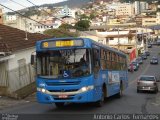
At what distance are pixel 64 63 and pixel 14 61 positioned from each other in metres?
15.1

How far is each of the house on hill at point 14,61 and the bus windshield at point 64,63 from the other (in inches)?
386

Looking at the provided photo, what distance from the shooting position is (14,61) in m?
32.8

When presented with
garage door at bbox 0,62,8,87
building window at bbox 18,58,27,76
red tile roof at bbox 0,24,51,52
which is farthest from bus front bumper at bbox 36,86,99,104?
building window at bbox 18,58,27,76

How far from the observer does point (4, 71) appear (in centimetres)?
3055

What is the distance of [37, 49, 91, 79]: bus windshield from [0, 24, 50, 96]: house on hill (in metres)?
9.81

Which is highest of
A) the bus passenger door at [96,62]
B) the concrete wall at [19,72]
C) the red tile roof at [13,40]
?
the red tile roof at [13,40]

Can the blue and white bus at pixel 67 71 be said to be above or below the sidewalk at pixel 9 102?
above

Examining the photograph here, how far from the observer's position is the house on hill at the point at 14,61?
3022 centimetres

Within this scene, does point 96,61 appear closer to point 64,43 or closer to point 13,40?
point 64,43

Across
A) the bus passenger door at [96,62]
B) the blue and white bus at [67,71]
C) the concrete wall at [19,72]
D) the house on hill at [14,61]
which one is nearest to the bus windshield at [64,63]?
the blue and white bus at [67,71]

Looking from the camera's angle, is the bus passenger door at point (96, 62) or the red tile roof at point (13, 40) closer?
the bus passenger door at point (96, 62)

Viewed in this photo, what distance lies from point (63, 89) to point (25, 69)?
1712cm

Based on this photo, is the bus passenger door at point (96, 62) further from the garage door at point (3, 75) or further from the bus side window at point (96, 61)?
the garage door at point (3, 75)

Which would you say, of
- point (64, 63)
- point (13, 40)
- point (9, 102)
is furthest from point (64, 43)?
point (13, 40)
